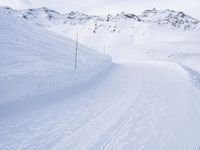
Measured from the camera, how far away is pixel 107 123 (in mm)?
9734

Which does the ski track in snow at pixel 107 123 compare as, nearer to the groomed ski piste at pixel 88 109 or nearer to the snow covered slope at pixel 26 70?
the groomed ski piste at pixel 88 109

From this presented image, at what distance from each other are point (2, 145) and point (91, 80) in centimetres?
1110

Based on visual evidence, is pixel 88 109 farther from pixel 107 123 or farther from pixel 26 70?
pixel 26 70

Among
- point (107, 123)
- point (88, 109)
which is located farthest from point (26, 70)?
point (107, 123)

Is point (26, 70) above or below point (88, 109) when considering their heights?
above

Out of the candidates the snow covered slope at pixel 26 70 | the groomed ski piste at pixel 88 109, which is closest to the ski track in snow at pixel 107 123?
the groomed ski piste at pixel 88 109

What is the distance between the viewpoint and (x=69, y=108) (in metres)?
11.4

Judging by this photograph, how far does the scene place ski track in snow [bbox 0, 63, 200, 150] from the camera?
26.3ft

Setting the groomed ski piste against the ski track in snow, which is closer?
the ski track in snow

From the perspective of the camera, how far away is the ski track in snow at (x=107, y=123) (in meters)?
8.02

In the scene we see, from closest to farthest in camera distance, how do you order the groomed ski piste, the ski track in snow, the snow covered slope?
the ski track in snow, the groomed ski piste, the snow covered slope

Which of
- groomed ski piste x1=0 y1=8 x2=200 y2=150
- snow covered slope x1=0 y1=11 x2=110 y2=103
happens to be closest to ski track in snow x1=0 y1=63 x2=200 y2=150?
groomed ski piste x1=0 y1=8 x2=200 y2=150

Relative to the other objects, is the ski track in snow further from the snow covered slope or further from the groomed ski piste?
the snow covered slope

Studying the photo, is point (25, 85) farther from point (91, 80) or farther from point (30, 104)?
point (91, 80)
